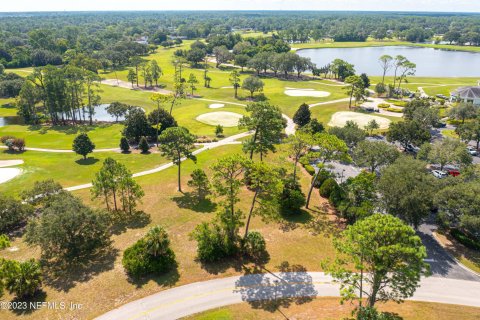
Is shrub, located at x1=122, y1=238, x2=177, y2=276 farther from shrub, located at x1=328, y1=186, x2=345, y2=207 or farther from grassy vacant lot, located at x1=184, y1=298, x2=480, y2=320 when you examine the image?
shrub, located at x1=328, y1=186, x2=345, y2=207

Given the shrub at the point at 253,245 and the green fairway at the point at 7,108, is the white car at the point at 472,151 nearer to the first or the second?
the shrub at the point at 253,245

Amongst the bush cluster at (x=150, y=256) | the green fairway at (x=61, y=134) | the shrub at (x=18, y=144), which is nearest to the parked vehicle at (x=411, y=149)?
the bush cluster at (x=150, y=256)

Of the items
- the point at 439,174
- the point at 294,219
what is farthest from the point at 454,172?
the point at 294,219

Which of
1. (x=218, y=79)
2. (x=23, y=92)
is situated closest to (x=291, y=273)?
(x=23, y=92)

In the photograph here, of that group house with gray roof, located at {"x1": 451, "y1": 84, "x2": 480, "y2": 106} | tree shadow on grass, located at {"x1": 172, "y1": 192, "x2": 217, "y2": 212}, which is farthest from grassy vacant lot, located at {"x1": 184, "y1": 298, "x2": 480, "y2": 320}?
house with gray roof, located at {"x1": 451, "y1": 84, "x2": 480, "y2": 106}

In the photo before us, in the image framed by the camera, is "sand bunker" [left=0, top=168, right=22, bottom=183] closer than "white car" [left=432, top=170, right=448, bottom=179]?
No
